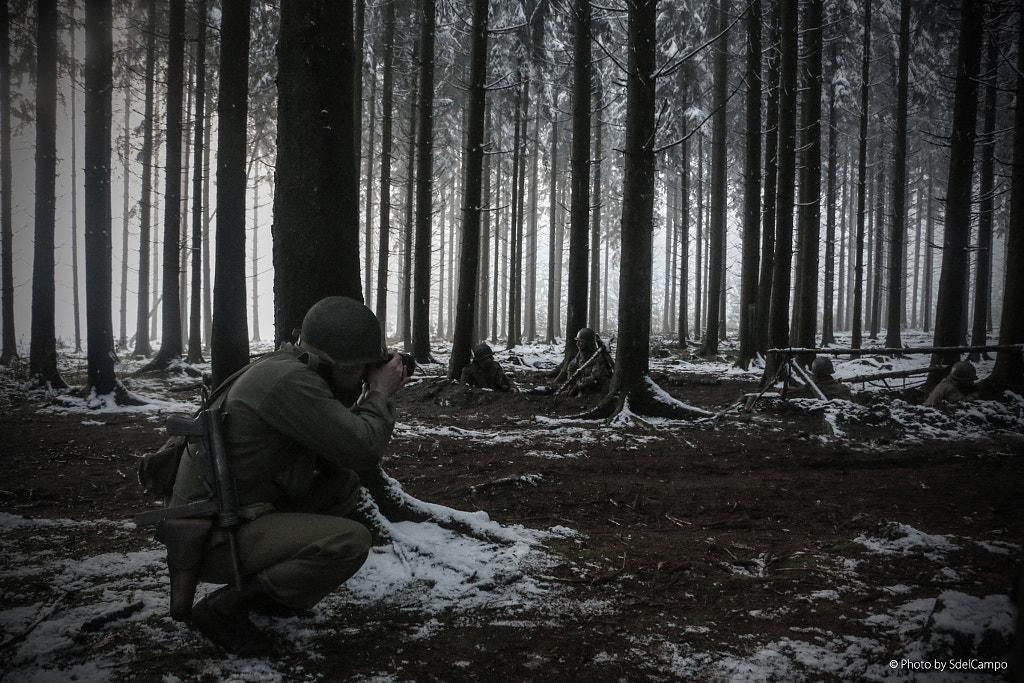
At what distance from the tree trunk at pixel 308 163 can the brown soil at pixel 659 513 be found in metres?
1.94

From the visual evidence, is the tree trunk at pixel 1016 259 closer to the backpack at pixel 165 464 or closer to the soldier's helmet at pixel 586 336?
the soldier's helmet at pixel 586 336

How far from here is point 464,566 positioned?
311 centimetres

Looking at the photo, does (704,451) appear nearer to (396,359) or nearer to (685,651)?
(685,651)

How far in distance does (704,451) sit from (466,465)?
2.84 m

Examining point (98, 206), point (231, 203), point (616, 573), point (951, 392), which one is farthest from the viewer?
point (98, 206)

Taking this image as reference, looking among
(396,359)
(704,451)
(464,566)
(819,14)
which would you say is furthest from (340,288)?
(819,14)

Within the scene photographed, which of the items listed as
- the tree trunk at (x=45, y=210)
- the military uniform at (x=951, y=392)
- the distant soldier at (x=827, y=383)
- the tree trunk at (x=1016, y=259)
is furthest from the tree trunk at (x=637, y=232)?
the tree trunk at (x=45, y=210)

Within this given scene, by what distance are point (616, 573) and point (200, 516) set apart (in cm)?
216

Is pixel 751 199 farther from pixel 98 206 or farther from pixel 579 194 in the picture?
pixel 98 206

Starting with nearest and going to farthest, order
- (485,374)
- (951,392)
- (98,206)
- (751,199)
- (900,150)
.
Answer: (951,392) → (98,206) → (485,374) → (751,199) → (900,150)

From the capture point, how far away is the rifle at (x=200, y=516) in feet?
6.84

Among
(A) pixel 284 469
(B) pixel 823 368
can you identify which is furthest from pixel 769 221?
(A) pixel 284 469

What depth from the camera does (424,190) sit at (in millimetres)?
14305

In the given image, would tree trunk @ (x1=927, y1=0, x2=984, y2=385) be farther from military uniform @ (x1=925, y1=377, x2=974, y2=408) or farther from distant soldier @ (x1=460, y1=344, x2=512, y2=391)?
distant soldier @ (x1=460, y1=344, x2=512, y2=391)
